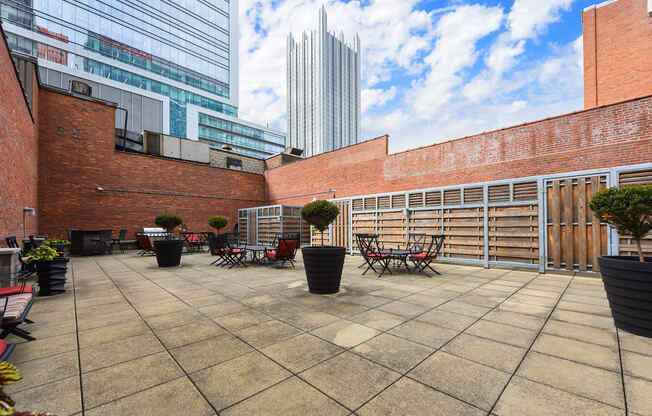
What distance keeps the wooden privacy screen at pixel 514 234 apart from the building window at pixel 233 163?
17.6 meters

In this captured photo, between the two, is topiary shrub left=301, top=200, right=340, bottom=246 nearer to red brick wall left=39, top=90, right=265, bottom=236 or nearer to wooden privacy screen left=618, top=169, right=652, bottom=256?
wooden privacy screen left=618, top=169, right=652, bottom=256

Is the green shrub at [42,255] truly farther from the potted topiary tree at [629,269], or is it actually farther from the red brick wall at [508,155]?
the red brick wall at [508,155]

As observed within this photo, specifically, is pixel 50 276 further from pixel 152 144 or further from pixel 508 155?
pixel 152 144

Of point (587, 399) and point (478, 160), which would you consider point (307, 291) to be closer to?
point (587, 399)

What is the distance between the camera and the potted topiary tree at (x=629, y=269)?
2424mm

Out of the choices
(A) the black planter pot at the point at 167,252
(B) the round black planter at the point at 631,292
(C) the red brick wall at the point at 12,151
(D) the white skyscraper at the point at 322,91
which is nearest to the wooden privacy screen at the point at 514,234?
(B) the round black planter at the point at 631,292

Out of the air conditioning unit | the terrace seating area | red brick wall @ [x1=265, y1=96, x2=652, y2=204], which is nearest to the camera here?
the terrace seating area

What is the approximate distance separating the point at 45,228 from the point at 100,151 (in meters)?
3.78

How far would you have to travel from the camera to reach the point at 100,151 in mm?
12484

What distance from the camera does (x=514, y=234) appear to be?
6.57m

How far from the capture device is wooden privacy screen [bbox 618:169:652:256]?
5.00 m

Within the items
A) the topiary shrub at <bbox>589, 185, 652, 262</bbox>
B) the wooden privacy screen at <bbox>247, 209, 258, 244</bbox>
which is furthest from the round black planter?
the wooden privacy screen at <bbox>247, 209, 258, 244</bbox>

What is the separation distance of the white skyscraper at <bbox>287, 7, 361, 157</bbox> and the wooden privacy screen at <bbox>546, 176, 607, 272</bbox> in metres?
77.2

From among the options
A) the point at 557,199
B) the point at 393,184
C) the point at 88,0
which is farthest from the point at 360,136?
the point at 557,199
